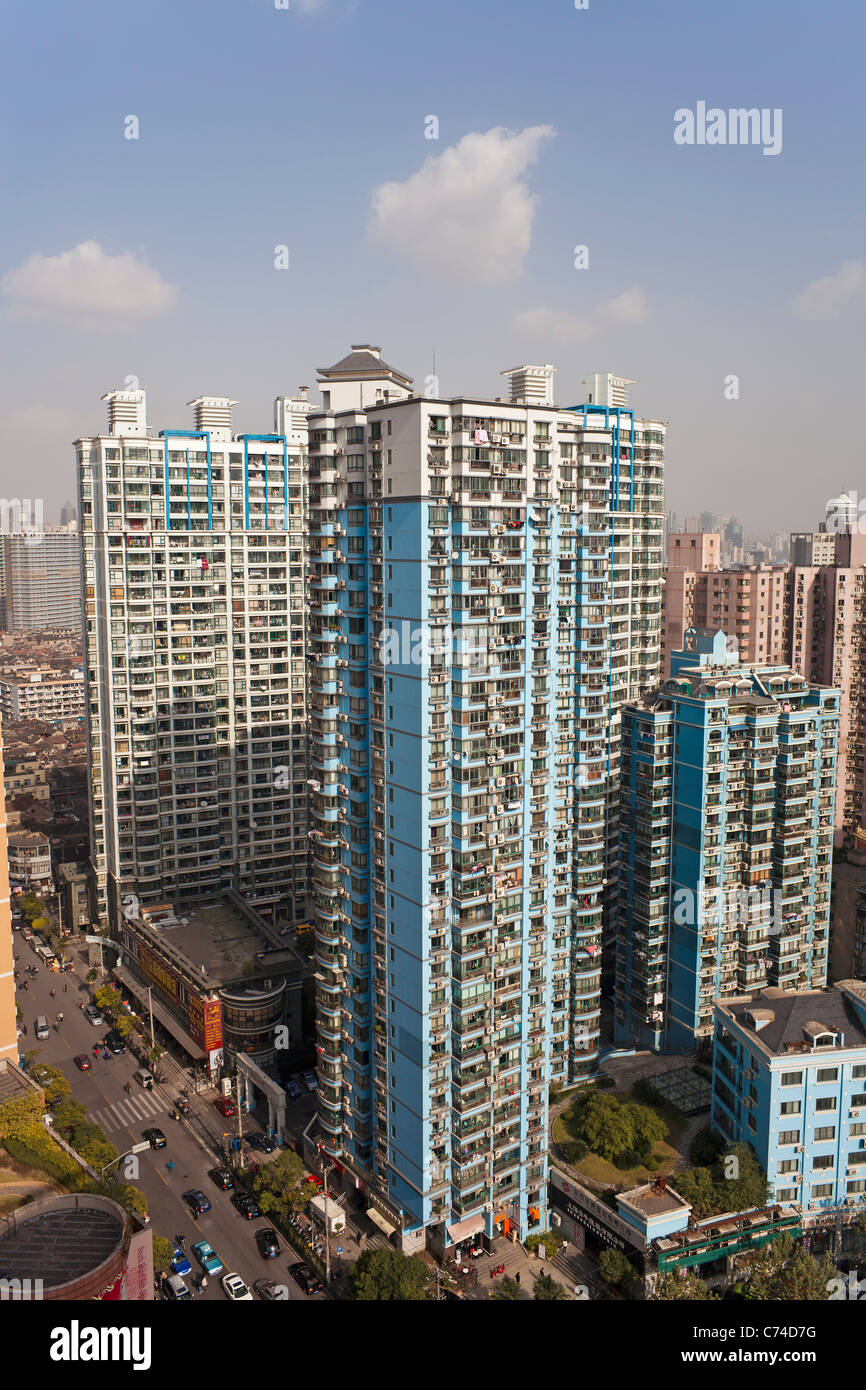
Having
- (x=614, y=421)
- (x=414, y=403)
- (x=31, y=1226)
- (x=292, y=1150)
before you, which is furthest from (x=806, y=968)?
(x=31, y=1226)

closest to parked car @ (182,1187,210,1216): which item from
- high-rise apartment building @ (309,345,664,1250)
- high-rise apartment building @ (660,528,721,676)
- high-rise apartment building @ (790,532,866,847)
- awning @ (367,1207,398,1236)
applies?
high-rise apartment building @ (309,345,664,1250)

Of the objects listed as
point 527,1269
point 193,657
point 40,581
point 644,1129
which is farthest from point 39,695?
point 527,1269

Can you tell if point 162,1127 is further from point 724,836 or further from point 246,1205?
point 724,836

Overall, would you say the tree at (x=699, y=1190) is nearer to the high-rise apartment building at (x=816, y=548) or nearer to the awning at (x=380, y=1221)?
the awning at (x=380, y=1221)

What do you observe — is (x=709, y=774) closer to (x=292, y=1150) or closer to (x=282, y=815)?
(x=292, y=1150)

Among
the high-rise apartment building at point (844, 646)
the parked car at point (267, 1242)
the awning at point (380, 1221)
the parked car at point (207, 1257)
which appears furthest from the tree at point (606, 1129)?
the high-rise apartment building at point (844, 646)

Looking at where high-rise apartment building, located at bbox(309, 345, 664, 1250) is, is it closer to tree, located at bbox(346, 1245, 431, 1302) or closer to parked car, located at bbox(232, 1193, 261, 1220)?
tree, located at bbox(346, 1245, 431, 1302)
